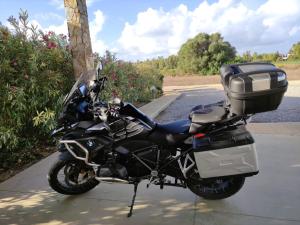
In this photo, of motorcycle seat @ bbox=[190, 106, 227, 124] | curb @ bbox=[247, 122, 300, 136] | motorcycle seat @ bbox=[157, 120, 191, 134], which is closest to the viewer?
motorcycle seat @ bbox=[190, 106, 227, 124]

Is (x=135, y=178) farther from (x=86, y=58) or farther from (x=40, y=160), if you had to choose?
(x=86, y=58)

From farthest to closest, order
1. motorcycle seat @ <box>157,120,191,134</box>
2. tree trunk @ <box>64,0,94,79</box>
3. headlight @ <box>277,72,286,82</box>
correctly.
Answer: tree trunk @ <box>64,0,94,79</box> → motorcycle seat @ <box>157,120,191,134</box> → headlight @ <box>277,72,286,82</box>

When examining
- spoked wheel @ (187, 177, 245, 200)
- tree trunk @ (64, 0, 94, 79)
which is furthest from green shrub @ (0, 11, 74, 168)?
spoked wheel @ (187, 177, 245, 200)

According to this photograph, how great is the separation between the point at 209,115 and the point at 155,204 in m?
1.15

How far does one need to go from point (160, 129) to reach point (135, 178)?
22.9 inches

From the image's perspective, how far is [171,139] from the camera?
3.04 meters

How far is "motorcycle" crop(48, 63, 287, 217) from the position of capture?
2.66 metres

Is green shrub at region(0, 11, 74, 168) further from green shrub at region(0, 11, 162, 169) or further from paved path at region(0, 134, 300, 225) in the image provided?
paved path at region(0, 134, 300, 225)

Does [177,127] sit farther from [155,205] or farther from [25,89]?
[25,89]

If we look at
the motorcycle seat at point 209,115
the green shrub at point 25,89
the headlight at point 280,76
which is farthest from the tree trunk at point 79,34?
the headlight at point 280,76

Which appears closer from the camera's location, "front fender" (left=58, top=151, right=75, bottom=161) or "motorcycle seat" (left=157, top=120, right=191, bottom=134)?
"motorcycle seat" (left=157, top=120, right=191, bottom=134)

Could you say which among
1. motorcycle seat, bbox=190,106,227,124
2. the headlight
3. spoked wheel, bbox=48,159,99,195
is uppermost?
the headlight

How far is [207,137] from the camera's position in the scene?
2.87m

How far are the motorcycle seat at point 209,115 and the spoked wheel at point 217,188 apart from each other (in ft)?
2.53
